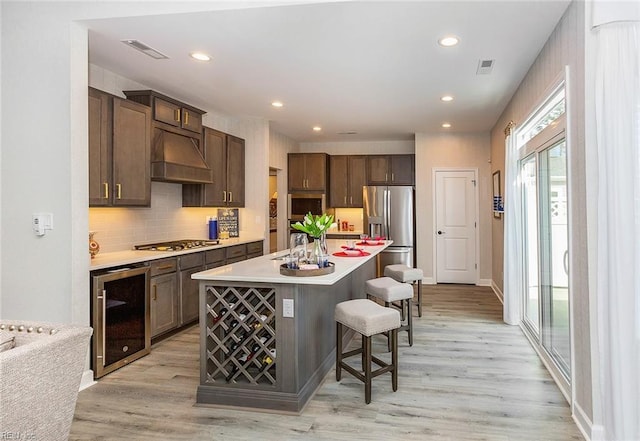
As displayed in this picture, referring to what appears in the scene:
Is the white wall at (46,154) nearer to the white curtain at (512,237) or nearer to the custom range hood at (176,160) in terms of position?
the custom range hood at (176,160)

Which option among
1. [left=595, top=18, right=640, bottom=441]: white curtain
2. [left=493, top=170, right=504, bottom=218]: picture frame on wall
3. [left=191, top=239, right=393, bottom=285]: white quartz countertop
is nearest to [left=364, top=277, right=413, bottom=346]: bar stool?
[left=191, top=239, right=393, bottom=285]: white quartz countertop

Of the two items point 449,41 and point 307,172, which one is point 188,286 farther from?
point 307,172

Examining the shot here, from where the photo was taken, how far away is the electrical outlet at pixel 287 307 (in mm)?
2777

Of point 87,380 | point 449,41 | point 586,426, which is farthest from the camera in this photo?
point 449,41

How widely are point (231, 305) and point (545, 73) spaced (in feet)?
9.94

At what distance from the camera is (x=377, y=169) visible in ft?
25.8

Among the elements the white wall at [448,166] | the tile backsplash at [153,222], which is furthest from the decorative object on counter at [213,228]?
the white wall at [448,166]

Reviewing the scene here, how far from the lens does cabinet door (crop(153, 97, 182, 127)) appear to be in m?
4.34

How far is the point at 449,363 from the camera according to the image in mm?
3607

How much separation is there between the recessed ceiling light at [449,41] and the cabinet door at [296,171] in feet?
15.0

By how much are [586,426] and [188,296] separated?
358cm

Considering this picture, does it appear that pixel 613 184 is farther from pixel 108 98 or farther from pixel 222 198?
pixel 222 198

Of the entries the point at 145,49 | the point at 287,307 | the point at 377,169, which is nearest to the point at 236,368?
the point at 287,307

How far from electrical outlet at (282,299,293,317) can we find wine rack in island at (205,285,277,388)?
3.1 inches
